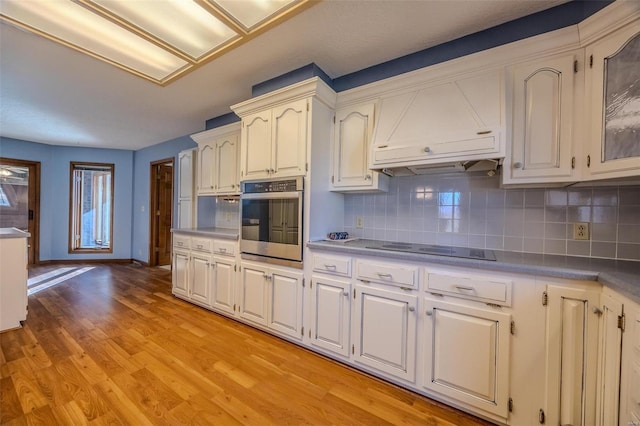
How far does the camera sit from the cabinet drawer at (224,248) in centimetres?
263

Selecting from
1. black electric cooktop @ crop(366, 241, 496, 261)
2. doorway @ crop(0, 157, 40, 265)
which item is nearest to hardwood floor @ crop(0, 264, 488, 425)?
→ black electric cooktop @ crop(366, 241, 496, 261)

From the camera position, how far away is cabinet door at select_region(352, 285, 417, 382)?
5.42 ft

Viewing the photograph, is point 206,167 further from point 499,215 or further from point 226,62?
point 499,215

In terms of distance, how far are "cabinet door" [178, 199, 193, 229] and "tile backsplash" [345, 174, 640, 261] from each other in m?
2.67

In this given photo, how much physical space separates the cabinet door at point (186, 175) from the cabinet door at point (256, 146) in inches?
67.7

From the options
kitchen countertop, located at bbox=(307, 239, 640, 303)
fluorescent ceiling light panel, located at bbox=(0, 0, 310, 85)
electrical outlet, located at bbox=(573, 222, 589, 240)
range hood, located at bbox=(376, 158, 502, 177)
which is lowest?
kitchen countertop, located at bbox=(307, 239, 640, 303)

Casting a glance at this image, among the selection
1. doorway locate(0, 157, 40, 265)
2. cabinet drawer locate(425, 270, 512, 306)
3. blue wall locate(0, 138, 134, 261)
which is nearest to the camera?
cabinet drawer locate(425, 270, 512, 306)

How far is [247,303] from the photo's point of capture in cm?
247

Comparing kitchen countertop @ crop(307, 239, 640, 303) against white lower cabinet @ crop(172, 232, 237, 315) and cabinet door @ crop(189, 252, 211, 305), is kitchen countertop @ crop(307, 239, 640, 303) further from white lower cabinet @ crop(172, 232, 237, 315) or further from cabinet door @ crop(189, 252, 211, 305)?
cabinet door @ crop(189, 252, 211, 305)

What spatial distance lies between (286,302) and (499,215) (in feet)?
6.01

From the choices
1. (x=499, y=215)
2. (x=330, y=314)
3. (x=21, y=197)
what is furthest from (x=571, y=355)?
(x=21, y=197)

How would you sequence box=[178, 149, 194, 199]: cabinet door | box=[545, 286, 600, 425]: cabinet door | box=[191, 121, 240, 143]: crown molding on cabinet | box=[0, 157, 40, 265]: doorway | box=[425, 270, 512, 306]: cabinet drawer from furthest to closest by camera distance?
1. box=[0, 157, 40, 265]: doorway
2. box=[178, 149, 194, 199]: cabinet door
3. box=[191, 121, 240, 143]: crown molding on cabinet
4. box=[425, 270, 512, 306]: cabinet drawer
5. box=[545, 286, 600, 425]: cabinet door

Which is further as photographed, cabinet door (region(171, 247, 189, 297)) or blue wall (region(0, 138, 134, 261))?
blue wall (region(0, 138, 134, 261))

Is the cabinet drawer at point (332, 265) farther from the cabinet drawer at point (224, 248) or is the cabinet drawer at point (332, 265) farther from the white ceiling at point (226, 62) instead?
the white ceiling at point (226, 62)
